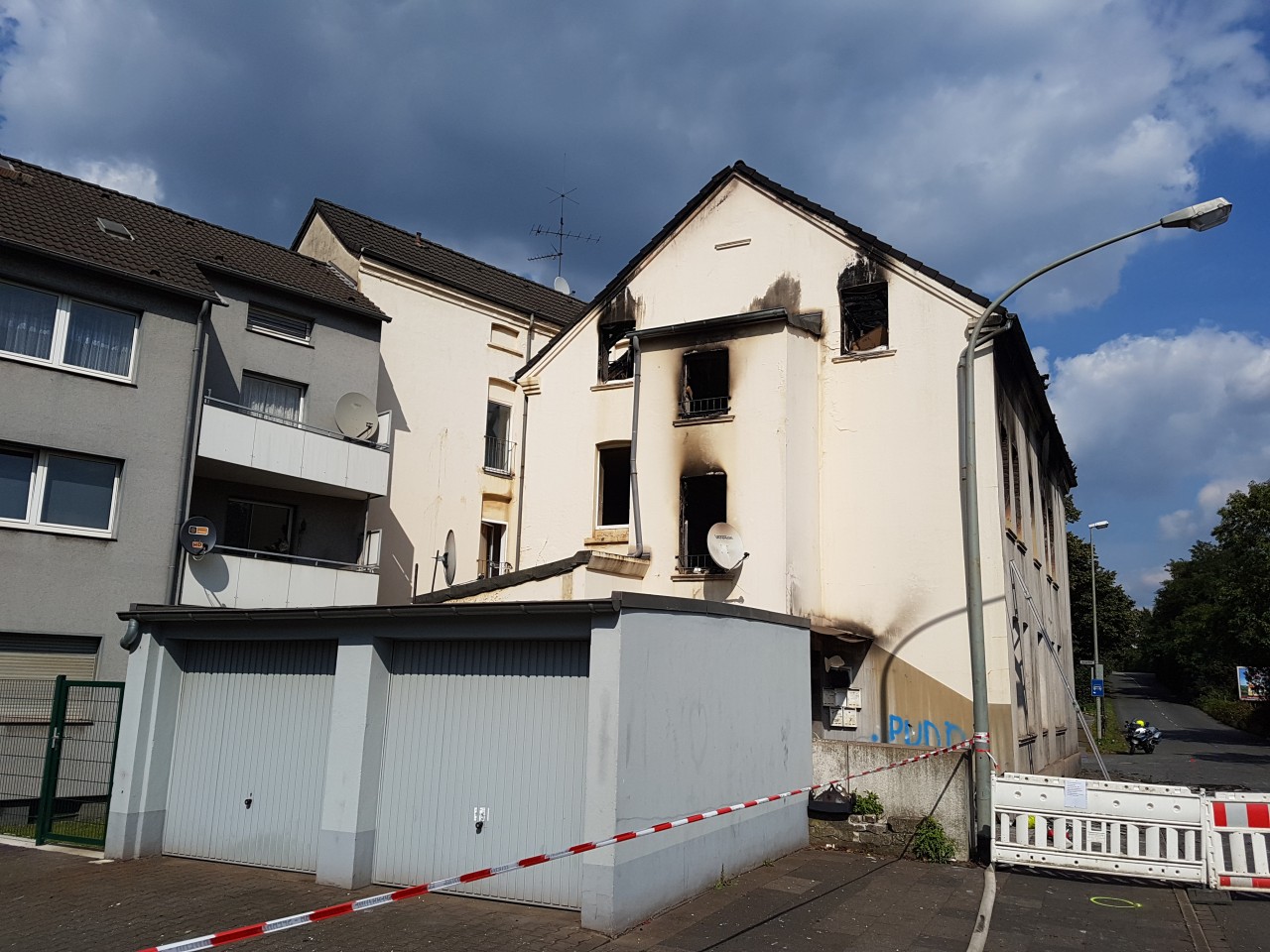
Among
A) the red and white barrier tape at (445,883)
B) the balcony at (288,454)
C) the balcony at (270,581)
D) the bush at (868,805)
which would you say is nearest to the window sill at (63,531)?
the balcony at (270,581)

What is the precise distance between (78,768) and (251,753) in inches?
134

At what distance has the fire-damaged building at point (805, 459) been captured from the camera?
14.8 m

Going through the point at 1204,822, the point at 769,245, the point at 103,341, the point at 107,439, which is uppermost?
the point at 769,245

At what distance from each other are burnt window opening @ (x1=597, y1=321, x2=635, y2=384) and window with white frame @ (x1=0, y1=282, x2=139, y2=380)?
831 cm

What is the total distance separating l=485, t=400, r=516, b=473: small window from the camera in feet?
85.3

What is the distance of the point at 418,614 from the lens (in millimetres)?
9930

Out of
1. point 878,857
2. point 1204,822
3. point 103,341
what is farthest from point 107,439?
point 1204,822

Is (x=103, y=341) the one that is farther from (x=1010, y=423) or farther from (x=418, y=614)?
(x=1010, y=423)

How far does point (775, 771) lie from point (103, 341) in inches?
522

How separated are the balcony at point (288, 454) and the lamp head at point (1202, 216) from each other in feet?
50.3

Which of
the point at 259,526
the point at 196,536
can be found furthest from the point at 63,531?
the point at 259,526

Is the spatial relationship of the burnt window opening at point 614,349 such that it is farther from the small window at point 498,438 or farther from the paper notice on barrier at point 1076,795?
the paper notice on barrier at point 1076,795

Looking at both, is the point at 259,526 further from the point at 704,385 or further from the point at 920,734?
the point at 920,734

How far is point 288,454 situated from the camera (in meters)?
19.2
